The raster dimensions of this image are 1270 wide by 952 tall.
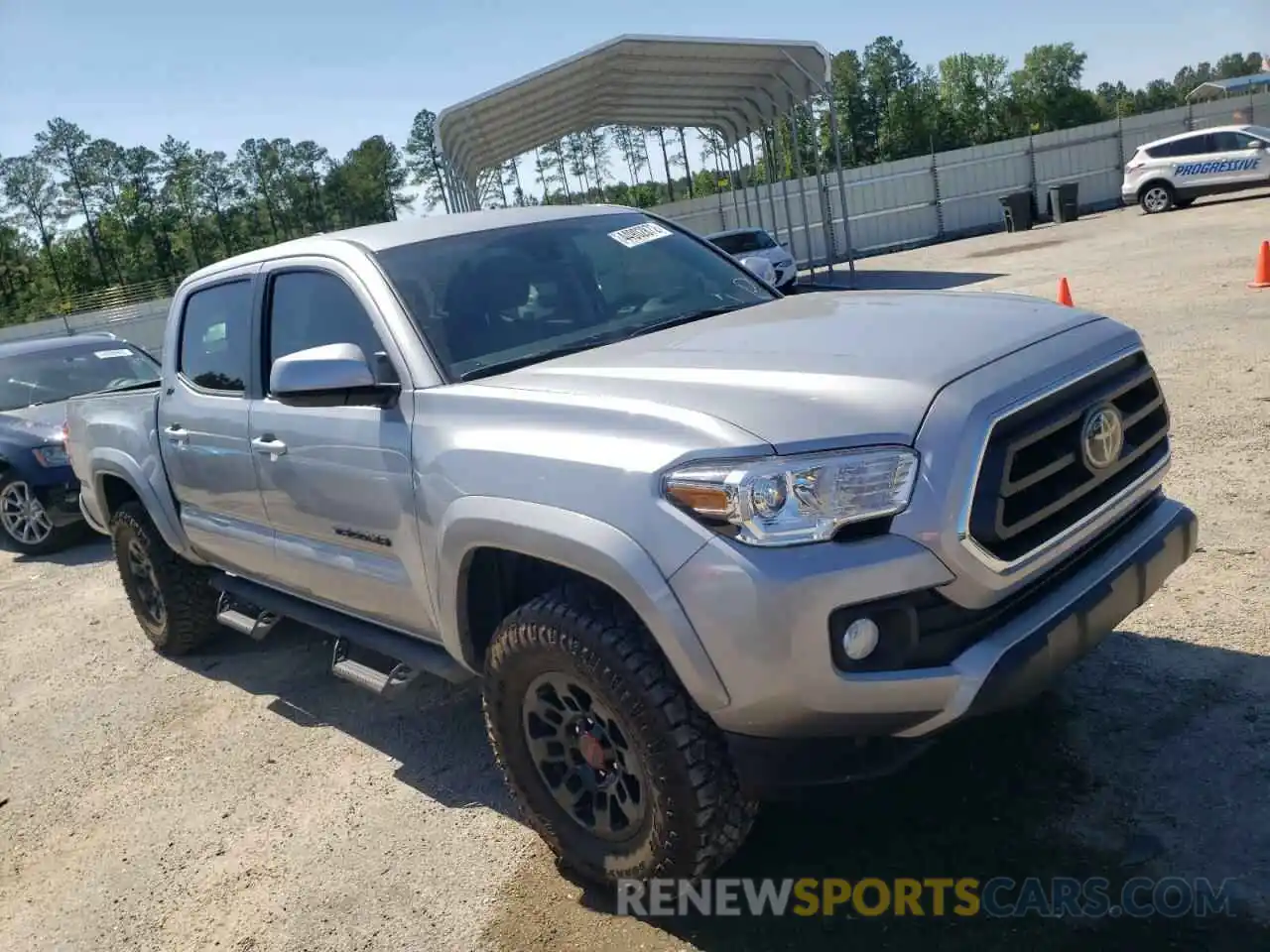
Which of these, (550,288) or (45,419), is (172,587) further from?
(45,419)

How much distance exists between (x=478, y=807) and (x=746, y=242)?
16648mm

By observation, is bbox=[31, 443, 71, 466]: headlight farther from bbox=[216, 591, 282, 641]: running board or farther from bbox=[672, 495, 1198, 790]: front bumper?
bbox=[672, 495, 1198, 790]: front bumper

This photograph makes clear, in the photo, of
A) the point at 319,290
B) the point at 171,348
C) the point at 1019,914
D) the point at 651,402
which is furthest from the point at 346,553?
the point at 1019,914

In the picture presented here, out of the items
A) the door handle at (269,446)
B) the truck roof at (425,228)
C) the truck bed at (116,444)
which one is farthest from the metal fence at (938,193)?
the door handle at (269,446)

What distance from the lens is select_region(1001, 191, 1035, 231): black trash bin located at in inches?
1048

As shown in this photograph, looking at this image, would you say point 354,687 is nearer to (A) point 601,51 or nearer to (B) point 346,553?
(B) point 346,553

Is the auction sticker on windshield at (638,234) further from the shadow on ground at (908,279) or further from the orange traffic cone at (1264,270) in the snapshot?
the shadow on ground at (908,279)

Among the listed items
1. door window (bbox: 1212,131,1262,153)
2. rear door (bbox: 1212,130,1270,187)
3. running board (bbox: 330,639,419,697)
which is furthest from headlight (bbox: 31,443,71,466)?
door window (bbox: 1212,131,1262,153)

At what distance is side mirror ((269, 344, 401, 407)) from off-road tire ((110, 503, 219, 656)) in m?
2.46

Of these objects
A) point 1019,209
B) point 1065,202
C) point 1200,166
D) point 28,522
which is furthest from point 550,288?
point 1065,202

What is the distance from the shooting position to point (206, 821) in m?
4.04

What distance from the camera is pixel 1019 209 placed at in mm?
26688

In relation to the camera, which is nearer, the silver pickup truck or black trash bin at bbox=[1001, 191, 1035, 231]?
the silver pickup truck

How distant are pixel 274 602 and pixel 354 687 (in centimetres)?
68
